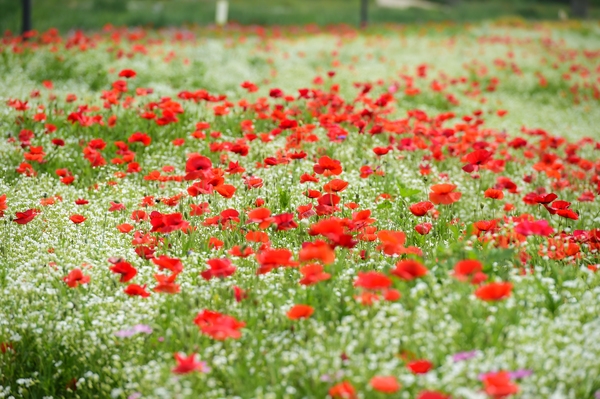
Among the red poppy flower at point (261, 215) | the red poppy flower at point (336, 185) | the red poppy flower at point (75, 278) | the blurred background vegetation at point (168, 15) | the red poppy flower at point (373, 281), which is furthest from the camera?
the blurred background vegetation at point (168, 15)

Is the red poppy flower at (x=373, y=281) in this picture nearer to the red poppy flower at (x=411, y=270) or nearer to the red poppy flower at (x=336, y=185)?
the red poppy flower at (x=411, y=270)

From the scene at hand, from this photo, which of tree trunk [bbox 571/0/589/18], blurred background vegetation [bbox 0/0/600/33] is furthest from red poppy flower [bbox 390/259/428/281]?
tree trunk [bbox 571/0/589/18]

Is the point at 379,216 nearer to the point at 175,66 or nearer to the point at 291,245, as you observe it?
the point at 291,245

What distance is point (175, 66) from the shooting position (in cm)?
1166

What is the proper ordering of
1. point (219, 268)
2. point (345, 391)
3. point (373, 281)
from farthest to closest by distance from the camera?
point (219, 268), point (373, 281), point (345, 391)

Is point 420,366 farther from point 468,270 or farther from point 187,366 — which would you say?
point 187,366

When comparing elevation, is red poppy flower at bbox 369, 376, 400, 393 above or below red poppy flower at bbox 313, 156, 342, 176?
below

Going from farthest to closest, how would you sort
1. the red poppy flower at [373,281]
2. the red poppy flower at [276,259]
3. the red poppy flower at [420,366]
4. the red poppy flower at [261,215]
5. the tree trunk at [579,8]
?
the tree trunk at [579,8] < the red poppy flower at [261,215] < the red poppy flower at [276,259] < the red poppy flower at [373,281] < the red poppy flower at [420,366]

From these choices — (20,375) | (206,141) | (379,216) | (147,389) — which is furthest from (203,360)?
(206,141)

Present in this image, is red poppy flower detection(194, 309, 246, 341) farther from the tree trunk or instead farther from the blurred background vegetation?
the tree trunk

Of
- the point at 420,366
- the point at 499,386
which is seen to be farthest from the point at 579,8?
the point at 499,386

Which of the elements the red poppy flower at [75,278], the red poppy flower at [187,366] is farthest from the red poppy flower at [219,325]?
the red poppy flower at [75,278]

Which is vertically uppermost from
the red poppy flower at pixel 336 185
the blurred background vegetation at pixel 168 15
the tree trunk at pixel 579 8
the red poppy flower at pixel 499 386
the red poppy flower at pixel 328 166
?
the tree trunk at pixel 579 8

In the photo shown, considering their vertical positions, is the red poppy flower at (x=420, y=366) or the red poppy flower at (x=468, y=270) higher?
the red poppy flower at (x=468, y=270)
